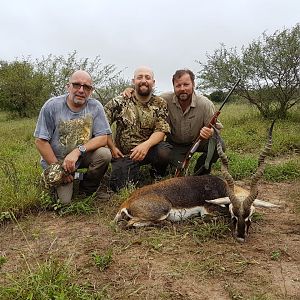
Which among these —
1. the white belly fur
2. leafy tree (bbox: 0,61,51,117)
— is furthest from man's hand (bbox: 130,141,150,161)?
leafy tree (bbox: 0,61,51,117)

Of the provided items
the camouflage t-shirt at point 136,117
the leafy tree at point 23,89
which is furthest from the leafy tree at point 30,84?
the camouflage t-shirt at point 136,117

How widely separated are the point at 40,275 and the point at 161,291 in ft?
2.86

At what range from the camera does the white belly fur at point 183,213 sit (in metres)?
4.54

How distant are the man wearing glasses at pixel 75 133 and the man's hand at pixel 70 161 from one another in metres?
0.02

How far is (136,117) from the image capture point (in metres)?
5.86

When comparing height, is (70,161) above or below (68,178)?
above

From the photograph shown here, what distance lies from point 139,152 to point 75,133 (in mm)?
841

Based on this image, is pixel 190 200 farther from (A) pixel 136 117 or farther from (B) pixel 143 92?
(B) pixel 143 92

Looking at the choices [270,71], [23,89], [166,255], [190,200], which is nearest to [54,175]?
[190,200]

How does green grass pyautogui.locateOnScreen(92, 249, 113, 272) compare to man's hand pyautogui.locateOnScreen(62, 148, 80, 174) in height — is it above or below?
below

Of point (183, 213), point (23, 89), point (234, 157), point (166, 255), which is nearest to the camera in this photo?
point (166, 255)

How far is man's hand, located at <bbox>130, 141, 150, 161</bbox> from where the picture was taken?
213 inches

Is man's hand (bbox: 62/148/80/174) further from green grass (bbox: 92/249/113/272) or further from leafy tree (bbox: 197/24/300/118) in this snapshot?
leafy tree (bbox: 197/24/300/118)

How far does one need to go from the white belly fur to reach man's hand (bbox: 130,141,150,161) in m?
1.12
